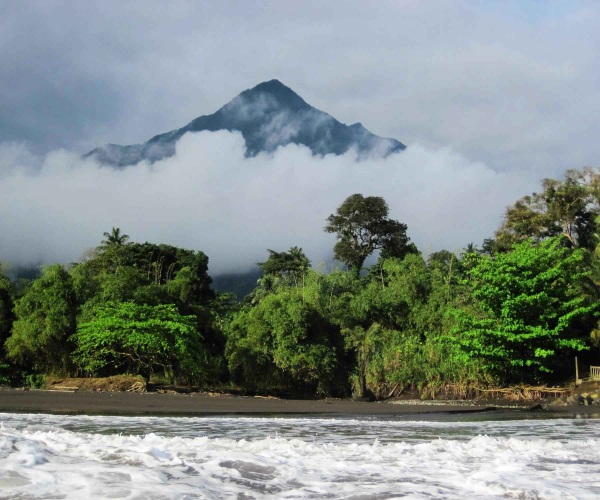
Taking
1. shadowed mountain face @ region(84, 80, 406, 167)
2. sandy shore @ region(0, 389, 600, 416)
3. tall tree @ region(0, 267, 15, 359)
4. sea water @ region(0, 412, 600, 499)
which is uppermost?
shadowed mountain face @ region(84, 80, 406, 167)

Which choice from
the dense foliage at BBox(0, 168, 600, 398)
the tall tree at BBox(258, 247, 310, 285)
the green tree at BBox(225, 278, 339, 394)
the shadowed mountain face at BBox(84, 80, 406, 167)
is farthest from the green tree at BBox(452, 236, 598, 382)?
the shadowed mountain face at BBox(84, 80, 406, 167)

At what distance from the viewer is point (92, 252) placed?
44750 millimetres

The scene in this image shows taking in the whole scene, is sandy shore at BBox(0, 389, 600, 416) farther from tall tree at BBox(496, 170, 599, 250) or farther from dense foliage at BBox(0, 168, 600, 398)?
tall tree at BBox(496, 170, 599, 250)

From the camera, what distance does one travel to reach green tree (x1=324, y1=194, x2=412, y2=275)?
46.3 meters

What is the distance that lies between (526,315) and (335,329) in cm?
857

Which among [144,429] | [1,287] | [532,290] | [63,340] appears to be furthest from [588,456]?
[1,287]

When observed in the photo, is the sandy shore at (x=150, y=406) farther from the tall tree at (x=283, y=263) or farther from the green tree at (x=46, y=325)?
the tall tree at (x=283, y=263)

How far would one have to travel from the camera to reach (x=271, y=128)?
550ft

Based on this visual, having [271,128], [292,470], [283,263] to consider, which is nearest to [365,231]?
[283,263]

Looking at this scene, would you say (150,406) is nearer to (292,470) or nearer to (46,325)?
(46,325)

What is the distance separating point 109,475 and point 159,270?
119 ft

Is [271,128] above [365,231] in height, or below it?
above

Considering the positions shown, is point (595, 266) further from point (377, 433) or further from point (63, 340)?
point (63, 340)

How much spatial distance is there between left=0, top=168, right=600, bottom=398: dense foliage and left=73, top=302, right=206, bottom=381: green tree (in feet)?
0.18
